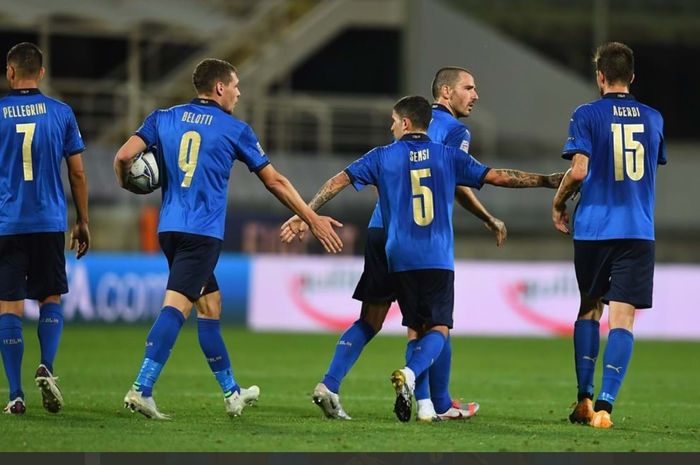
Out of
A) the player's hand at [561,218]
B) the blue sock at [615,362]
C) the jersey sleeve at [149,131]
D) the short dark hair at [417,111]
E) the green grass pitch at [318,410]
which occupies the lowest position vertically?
the green grass pitch at [318,410]

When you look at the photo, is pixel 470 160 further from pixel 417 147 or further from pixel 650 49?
pixel 650 49

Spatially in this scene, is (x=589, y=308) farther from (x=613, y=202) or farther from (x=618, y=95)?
(x=618, y=95)

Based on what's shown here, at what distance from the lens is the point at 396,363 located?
14727 mm

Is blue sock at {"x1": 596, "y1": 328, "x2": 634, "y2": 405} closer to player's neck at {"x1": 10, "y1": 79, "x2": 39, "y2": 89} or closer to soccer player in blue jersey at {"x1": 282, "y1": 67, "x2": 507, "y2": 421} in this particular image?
soccer player in blue jersey at {"x1": 282, "y1": 67, "x2": 507, "y2": 421}

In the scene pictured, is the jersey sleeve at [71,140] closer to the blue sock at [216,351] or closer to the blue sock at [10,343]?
the blue sock at [10,343]

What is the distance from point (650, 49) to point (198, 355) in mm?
16226

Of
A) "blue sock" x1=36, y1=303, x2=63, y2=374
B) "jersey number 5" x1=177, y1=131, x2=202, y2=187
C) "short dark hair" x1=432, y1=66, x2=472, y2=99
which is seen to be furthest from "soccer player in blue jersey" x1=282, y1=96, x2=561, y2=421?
"blue sock" x1=36, y1=303, x2=63, y2=374

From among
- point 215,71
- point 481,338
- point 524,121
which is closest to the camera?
point 215,71

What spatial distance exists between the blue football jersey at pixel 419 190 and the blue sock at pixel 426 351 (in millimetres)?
445

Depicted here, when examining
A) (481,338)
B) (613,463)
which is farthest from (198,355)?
(613,463)

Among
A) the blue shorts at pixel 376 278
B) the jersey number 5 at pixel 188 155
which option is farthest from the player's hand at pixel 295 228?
the jersey number 5 at pixel 188 155

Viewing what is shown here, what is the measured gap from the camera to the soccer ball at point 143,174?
8.27 metres

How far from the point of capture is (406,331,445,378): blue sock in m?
8.19

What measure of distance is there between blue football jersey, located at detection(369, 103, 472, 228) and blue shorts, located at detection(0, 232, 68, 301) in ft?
6.78
